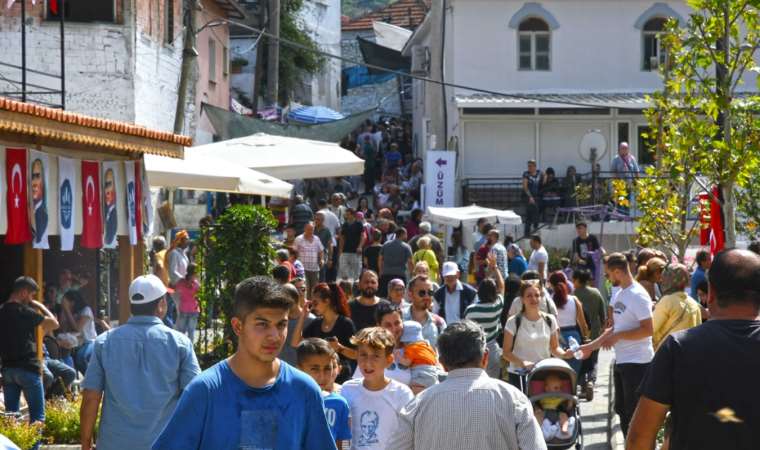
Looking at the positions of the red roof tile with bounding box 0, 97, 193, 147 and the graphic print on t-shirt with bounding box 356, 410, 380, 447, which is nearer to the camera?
the graphic print on t-shirt with bounding box 356, 410, 380, 447

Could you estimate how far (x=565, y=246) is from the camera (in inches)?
1291

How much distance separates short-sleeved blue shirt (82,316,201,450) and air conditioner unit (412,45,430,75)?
30.3 m

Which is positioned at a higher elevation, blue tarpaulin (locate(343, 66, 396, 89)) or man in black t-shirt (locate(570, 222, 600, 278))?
blue tarpaulin (locate(343, 66, 396, 89))

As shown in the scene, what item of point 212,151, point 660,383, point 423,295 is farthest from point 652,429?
point 212,151

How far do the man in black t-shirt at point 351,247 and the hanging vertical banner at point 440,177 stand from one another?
87.7 inches

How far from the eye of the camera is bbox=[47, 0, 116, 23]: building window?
85.9ft

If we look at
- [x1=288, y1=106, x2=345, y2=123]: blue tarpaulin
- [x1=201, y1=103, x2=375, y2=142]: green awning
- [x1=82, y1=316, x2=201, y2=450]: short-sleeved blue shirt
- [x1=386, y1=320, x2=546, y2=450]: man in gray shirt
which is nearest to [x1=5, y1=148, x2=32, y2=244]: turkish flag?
[x1=82, y1=316, x2=201, y2=450]: short-sleeved blue shirt

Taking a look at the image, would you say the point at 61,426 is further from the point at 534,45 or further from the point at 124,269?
the point at 534,45

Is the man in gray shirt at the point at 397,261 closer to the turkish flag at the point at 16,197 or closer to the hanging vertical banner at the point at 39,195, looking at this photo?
the hanging vertical banner at the point at 39,195

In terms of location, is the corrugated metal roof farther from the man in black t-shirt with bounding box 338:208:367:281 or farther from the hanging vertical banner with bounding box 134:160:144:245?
the hanging vertical banner with bounding box 134:160:144:245

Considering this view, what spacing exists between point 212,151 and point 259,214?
5.77 m

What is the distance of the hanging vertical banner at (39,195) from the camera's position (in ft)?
45.8

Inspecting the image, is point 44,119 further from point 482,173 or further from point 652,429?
point 482,173

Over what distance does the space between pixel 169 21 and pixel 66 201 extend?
1566 cm
